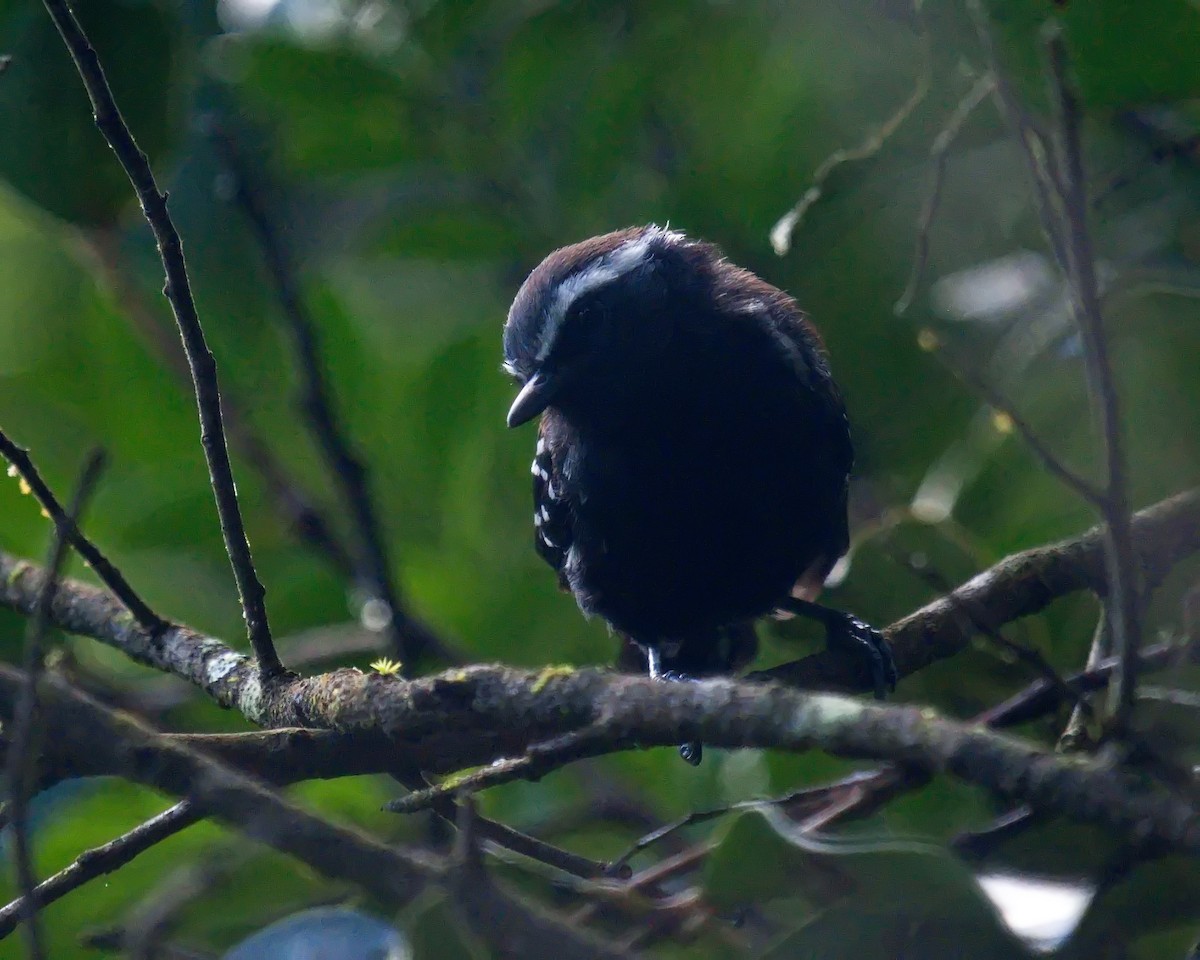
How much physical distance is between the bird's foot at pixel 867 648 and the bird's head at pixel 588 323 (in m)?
0.95

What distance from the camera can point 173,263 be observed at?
235 cm

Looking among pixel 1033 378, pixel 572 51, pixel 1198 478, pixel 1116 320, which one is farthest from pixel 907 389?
pixel 572 51

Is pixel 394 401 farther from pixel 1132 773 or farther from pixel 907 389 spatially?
pixel 1132 773

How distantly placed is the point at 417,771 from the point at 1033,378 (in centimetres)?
238

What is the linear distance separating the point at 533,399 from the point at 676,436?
440mm

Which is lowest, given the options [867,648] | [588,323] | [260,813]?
[867,648]

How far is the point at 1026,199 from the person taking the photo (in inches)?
159

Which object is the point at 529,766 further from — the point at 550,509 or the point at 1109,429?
the point at 550,509

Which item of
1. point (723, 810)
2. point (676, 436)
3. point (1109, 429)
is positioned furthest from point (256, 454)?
point (1109, 429)

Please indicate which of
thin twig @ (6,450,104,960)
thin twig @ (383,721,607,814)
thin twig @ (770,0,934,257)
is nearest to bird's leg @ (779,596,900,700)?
thin twig @ (770,0,934,257)

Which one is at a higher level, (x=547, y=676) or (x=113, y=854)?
(x=547, y=676)

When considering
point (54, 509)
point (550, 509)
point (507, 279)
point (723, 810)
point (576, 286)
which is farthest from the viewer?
point (507, 279)

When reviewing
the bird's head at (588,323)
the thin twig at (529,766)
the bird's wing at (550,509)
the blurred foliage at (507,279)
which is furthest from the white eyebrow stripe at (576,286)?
the thin twig at (529,766)

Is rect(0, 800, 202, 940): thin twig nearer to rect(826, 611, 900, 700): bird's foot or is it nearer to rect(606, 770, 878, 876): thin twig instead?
rect(606, 770, 878, 876): thin twig
